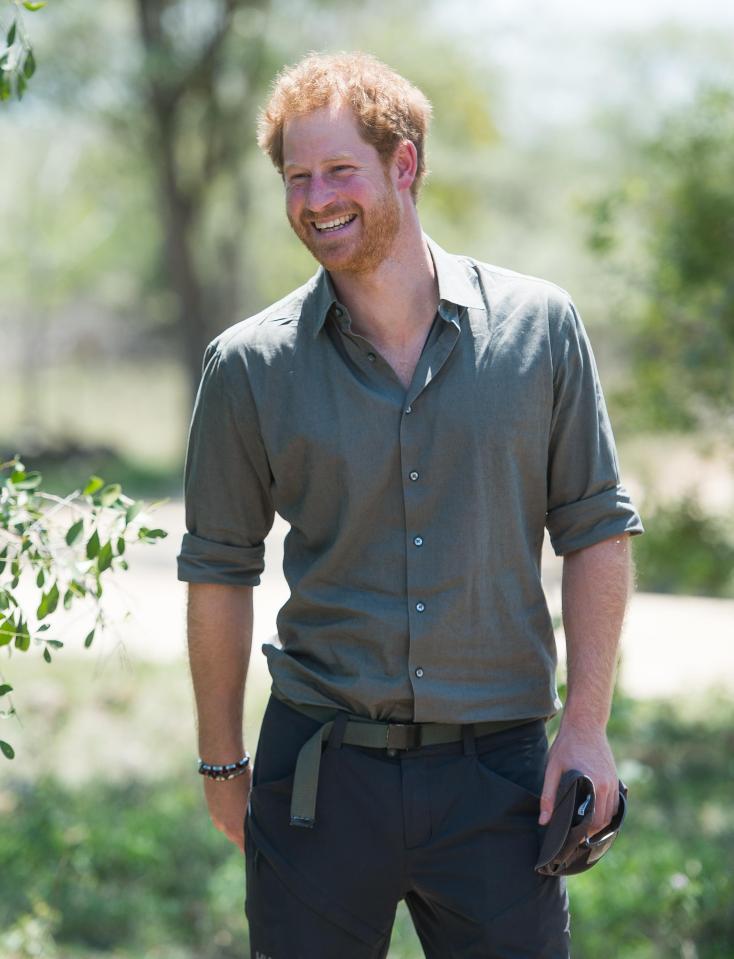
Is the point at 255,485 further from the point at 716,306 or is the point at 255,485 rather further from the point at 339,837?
the point at 716,306

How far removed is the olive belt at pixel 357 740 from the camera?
2.19m

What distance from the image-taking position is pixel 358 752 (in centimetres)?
220

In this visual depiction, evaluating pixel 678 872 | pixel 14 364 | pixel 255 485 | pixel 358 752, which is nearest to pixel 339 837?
pixel 358 752

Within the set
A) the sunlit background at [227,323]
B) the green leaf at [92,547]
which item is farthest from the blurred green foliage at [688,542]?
the green leaf at [92,547]

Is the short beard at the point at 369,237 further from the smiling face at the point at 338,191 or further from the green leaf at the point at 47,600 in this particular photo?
the green leaf at the point at 47,600

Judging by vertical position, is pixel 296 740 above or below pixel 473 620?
below

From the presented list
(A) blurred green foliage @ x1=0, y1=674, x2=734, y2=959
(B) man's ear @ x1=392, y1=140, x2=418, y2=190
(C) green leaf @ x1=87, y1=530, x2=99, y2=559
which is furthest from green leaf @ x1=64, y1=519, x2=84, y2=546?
(A) blurred green foliage @ x1=0, y1=674, x2=734, y2=959

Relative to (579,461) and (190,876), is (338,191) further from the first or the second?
(190,876)

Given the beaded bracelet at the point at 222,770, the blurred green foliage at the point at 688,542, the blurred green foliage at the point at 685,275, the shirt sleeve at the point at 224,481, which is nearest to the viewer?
the shirt sleeve at the point at 224,481

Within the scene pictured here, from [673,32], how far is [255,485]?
32.5 metres

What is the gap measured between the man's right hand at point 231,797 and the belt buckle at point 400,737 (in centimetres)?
40

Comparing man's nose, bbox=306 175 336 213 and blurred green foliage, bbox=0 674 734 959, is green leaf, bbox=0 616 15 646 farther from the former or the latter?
blurred green foliage, bbox=0 674 734 959

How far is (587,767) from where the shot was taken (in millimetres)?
2135

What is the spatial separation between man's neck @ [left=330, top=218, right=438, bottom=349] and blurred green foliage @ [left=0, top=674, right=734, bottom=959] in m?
1.99
